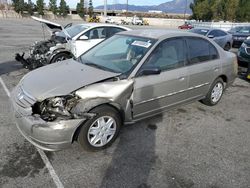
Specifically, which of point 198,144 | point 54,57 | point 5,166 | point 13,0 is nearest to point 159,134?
point 198,144

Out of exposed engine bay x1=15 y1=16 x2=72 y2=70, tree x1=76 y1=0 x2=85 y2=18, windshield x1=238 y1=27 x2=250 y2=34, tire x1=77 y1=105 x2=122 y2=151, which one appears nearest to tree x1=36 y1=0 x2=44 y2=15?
tree x1=76 y1=0 x2=85 y2=18

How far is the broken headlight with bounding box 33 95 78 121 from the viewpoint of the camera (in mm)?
3041

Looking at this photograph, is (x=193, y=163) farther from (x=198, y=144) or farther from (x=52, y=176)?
(x=52, y=176)

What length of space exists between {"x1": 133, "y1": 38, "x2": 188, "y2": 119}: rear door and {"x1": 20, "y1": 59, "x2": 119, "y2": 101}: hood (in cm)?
51

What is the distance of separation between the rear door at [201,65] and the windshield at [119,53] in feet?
3.12

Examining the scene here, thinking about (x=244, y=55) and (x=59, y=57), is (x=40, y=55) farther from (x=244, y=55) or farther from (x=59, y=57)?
(x=244, y=55)

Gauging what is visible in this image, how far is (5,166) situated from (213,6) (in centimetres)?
5136

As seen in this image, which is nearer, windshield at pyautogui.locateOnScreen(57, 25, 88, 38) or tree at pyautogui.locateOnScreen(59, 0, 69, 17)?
windshield at pyautogui.locateOnScreen(57, 25, 88, 38)

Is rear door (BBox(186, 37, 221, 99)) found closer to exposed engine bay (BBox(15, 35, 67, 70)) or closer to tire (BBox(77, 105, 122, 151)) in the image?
tire (BBox(77, 105, 122, 151))

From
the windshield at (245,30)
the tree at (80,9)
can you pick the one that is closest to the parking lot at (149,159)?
the windshield at (245,30)

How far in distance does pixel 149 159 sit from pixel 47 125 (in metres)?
1.43

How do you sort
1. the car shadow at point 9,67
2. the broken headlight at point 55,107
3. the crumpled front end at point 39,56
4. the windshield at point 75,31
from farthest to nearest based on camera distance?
the windshield at point 75,31 < the car shadow at point 9,67 < the crumpled front end at point 39,56 < the broken headlight at point 55,107

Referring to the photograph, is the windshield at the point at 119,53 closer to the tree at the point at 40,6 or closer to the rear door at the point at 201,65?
the rear door at the point at 201,65

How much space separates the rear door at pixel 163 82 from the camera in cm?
369
